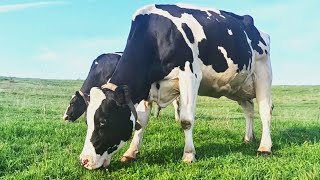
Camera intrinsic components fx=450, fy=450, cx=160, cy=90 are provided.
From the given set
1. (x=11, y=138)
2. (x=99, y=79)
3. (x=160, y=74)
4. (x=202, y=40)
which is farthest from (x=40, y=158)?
(x=99, y=79)

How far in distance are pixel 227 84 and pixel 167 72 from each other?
1.98 m

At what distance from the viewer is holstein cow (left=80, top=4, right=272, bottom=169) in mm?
7465

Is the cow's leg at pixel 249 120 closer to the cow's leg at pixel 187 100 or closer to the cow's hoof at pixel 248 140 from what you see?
the cow's hoof at pixel 248 140

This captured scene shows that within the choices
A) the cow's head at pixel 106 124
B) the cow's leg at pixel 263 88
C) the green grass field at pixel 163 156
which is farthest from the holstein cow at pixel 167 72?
the green grass field at pixel 163 156

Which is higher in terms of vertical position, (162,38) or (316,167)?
(162,38)

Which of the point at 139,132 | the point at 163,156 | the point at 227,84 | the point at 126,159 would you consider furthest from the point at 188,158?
the point at 227,84

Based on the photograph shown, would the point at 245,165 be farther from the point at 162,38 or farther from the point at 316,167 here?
the point at 162,38

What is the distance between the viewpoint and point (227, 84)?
32.7 ft

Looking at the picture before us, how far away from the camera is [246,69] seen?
10242 millimetres

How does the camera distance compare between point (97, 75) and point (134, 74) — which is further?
point (97, 75)

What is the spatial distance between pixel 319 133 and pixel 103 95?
8.63 metres

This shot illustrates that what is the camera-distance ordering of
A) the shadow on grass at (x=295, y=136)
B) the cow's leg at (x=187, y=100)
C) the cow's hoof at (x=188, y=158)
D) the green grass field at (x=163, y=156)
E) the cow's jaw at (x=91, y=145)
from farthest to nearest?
the shadow on grass at (x=295, y=136) < the cow's leg at (x=187, y=100) < the cow's hoof at (x=188, y=158) < the green grass field at (x=163, y=156) < the cow's jaw at (x=91, y=145)

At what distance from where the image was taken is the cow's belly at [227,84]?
9383 mm

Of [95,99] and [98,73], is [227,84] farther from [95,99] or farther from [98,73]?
[98,73]
